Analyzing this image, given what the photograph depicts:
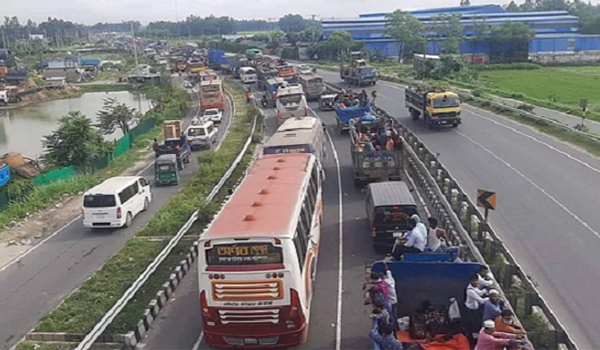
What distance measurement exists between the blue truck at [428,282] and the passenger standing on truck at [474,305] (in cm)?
33

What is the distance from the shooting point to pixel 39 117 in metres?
72.1

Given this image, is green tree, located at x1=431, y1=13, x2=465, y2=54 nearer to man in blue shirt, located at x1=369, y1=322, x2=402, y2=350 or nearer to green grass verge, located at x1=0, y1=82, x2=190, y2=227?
green grass verge, located at x1=0, y1=82, x2=190, y2=227

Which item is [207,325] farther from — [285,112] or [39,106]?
[39,106]

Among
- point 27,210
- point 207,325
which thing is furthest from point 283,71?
point 207,325

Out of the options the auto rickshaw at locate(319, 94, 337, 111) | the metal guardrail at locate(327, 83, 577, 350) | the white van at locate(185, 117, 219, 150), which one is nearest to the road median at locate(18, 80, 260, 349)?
the white van at locate(185, 117, 219, 150)

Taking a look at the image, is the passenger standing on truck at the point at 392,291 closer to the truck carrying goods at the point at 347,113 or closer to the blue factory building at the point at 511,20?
the truck carrying goods at the point at 347,113

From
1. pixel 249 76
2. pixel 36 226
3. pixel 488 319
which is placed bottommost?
pixel 36 226

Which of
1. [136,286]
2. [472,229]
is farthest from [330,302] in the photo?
[472,229]

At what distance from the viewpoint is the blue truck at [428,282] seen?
38.7 ft

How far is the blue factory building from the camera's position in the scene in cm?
9388

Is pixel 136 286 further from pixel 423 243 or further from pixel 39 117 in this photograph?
pixel 39 117

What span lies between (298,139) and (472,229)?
8413 mm

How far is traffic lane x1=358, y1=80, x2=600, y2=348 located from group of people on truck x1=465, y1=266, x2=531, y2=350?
2.41 meters

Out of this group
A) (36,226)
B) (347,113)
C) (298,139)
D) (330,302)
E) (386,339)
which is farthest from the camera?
(347,113)
